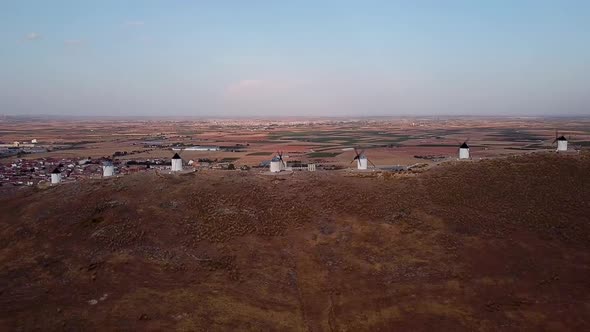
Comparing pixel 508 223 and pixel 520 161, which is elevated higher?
pixel 520 161

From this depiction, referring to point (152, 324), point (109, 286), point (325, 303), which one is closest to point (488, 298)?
point (325, 303)

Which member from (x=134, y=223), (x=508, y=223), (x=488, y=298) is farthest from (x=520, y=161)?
(x=134, y=223)

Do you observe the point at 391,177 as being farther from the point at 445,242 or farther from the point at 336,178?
the point at 445,242

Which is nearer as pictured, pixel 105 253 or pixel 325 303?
pixel 325 303

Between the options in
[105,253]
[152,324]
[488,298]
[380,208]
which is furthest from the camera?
[380,208]

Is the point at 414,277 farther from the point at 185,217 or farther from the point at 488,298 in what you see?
the point at 185,217

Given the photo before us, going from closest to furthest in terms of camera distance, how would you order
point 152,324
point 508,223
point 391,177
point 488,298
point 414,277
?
point 152,324
point 488,298
point 414,277
point 508,223
point 391,177

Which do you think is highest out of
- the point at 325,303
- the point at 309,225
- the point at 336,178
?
the point at 336,178
